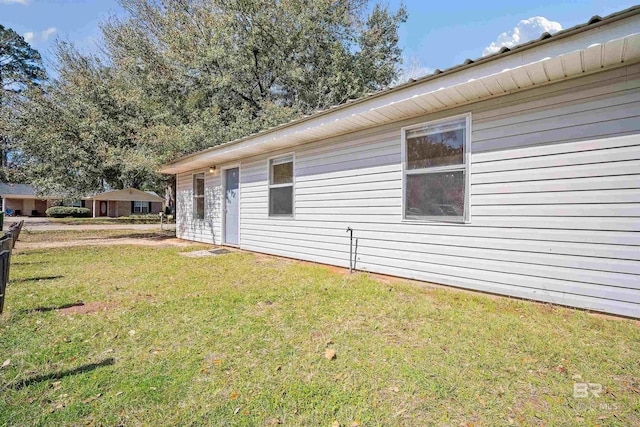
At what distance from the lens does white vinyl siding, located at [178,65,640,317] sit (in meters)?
3.04

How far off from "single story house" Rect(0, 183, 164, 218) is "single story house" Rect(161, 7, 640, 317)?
27897 millimetres

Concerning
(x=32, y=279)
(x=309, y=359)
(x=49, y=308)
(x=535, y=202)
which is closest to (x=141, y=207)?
(x=32, y=279)

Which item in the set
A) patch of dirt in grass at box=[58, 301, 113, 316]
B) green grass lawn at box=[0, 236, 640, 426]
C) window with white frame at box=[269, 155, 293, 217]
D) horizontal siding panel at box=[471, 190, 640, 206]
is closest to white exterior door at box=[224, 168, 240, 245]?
window with white frame at box=[269, 155, 293, 217]

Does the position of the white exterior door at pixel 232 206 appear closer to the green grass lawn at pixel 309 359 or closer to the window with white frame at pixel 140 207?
the green grass lawn at pixel 309 359

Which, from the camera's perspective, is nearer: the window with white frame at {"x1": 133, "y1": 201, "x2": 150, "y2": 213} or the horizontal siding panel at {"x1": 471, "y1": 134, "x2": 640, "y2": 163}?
the horizontal siding panel at {"x1": 471, "y1": 134, "x2": 640, "y2": 163}

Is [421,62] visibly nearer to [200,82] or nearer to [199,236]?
[200,82]

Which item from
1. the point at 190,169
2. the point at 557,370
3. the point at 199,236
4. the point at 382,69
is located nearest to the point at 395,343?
the point at 557,370

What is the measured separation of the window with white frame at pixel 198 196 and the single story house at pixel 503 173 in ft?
14.9

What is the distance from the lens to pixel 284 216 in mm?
6793

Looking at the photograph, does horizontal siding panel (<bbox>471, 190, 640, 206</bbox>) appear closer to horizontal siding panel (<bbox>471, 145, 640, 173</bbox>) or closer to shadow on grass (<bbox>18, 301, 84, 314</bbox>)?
horizontal siding panel (<bbox>471, 145, 640, 173</bbox>)

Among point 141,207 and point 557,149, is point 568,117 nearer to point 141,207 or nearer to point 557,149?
point 557,149

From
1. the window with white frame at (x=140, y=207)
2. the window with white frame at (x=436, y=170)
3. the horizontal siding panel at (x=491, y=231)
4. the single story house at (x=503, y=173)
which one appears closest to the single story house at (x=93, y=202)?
the window with white frame at (x=140, y=207)

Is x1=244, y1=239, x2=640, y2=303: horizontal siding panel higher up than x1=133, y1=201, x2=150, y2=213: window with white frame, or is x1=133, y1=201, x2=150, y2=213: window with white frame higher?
x1=133, y1=201, x2=150, y2=213: window with white frame

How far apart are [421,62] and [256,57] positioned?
8266mm
